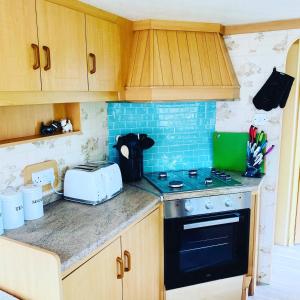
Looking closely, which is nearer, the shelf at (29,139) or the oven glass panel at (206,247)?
the shelf at (29,139)

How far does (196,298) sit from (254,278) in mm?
536

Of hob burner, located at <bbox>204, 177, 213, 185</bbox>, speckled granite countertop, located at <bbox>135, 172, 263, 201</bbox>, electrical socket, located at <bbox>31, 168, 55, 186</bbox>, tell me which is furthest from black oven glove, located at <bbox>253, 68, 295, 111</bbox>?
electrical socket, located at <bbox>31, 168, 55, 186</bbox>

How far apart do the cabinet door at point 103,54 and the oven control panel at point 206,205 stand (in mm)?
846

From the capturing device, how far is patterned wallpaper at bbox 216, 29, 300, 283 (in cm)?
232

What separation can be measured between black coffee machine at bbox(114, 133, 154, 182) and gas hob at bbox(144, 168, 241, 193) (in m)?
0.13

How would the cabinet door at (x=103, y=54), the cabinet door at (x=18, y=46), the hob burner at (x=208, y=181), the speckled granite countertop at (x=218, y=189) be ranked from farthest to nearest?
the hob burner at (x=208, y=181)
the speckled granite countertop at (x=218, y=189)
the cabinet door at (x=103, y=54)
the cabinet door at (x=18, y=46)

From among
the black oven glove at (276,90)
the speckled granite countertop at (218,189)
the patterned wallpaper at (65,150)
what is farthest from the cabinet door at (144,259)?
the black oven glove at (276,90)

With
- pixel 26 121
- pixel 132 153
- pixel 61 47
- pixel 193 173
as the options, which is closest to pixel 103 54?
pixel 61 47

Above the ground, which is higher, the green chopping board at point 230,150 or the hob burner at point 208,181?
the green chopping board at point 230,150

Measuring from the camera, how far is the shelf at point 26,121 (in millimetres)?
1694

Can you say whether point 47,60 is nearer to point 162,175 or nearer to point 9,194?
point 9,194

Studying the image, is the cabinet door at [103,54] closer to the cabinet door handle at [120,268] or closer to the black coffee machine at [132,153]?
the black coffee machine at [132,153]

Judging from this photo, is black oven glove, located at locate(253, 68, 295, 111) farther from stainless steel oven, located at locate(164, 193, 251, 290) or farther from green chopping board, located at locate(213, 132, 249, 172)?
stainless steel oven, located at locate(164, 193, 251, 290)

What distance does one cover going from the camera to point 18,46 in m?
1.38
